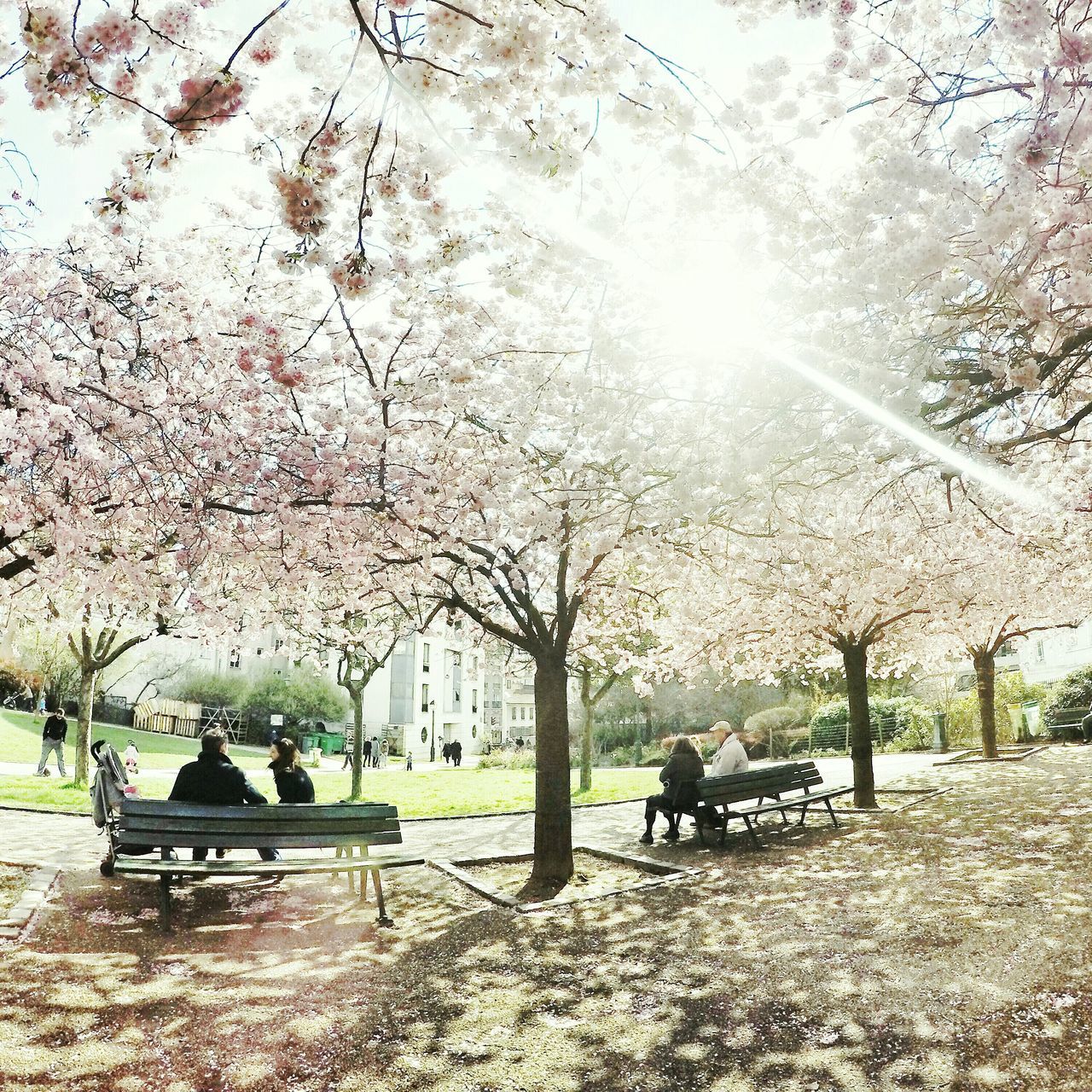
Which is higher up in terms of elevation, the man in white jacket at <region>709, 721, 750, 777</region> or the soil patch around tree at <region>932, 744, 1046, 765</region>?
the man in white jacket at <region>709, 721, 750, 777</region>

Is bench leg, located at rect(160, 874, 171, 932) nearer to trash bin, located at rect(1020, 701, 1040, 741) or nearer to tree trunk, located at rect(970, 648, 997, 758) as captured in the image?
tree trunk, located at rect(970, 648, 997, 758)

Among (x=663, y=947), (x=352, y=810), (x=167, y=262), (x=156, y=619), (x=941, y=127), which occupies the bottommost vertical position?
(x=663, y=947)

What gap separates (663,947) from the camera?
5.86 m

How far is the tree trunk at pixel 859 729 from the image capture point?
1286 cm

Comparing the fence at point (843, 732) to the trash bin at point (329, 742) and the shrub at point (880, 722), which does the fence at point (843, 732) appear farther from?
the trash bin at point (329, 742)

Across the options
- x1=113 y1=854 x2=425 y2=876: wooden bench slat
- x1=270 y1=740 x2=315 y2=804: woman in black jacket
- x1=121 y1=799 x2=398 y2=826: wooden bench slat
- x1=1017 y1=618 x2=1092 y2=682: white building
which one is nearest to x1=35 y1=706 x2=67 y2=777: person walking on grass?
x1=270 y1=740 x2=315 y2=804: woman in black jacket

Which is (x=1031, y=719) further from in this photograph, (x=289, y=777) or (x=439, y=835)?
(x=289, y=777)

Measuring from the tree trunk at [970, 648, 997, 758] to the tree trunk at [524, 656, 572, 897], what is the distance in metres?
16.4

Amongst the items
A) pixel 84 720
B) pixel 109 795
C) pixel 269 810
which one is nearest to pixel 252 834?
pixel 269 810

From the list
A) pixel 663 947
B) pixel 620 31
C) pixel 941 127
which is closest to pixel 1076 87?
pixel 941 127

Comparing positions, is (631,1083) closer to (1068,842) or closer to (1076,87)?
(1076,87)

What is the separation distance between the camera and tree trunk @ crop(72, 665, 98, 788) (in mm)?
16828

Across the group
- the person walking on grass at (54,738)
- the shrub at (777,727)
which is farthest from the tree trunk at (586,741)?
the person walking on grass at (54,738)

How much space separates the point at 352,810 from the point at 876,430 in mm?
5538
